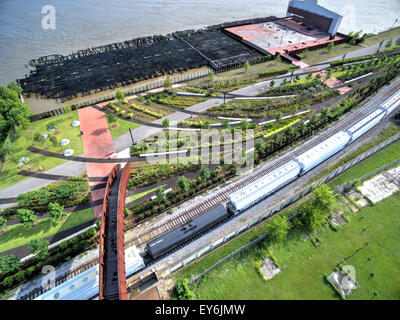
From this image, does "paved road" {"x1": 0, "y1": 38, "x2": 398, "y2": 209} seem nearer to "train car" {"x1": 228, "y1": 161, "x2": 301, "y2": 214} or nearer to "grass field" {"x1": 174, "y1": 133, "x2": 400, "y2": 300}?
"train car" {"x1": 228, "y1": 161, "x2": 301, "y2": 214}

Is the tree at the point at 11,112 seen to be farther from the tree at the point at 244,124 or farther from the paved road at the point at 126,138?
the tree at the point at 244,124

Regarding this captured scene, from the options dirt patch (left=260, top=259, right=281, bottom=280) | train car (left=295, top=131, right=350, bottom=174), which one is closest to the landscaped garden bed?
train car (left=295, top=131, right=350, bottom=174)

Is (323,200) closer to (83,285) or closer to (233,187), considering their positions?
(233,187)

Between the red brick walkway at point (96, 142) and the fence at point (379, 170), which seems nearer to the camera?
the fence at point (379, 170)

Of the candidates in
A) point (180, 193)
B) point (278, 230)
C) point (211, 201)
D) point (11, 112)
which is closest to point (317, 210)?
point (278, 230)

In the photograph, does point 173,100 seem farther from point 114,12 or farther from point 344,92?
point 114,12

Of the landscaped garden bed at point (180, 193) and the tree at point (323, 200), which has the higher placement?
the tree at point (323, 200)

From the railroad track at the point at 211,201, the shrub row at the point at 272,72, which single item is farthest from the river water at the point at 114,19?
the railroad track at the point at 211,201
